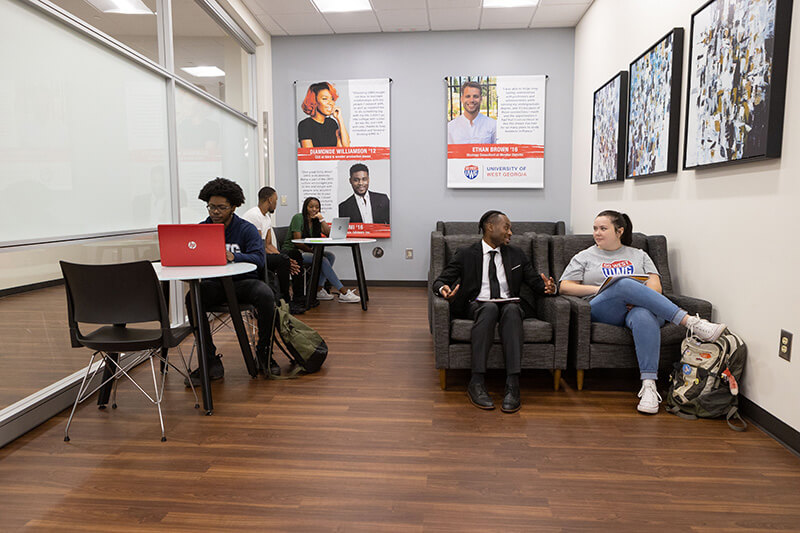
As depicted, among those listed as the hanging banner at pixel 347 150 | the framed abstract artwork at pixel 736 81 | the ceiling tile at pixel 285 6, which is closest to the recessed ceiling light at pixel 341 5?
the ceiling tile at pixel 285 6

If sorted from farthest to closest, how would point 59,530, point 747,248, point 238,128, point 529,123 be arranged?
point 529,123
point 238,128
point 747,248
point 59,530

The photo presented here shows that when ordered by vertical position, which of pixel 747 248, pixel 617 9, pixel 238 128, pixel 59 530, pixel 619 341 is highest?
pixel 617 9

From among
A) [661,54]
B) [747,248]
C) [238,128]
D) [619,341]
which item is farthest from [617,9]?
[238,128]

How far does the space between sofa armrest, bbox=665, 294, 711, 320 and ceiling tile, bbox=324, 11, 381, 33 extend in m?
4.71

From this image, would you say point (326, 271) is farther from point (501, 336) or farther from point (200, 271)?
point (501, 336)

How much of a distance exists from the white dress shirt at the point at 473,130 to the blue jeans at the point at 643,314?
400cm

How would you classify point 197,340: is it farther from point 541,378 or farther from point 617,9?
point 617,9

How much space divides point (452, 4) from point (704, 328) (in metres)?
4.53

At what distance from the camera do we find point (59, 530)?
184 centimetres

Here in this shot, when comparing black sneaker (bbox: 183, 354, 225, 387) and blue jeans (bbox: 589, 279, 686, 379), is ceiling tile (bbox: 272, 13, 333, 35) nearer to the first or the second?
black sneaker (bbox: 183, 354, 225, 387)

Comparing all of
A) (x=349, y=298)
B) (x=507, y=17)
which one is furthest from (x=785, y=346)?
(x=507, y=17)

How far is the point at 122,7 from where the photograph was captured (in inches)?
144

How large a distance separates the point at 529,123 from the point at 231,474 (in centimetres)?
573

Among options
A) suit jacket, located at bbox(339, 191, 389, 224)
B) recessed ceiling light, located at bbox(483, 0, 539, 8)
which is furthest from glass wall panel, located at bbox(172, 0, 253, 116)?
recessed ceiling light, located at bbox(483, 0, 539, 8)
